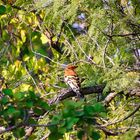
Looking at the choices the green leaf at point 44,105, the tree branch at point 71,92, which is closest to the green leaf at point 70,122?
the green leaf at point 44,105

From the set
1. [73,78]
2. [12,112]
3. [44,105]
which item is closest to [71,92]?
[73,78]

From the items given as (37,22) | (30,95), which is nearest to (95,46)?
(30,95)

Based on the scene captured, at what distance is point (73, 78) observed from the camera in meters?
3.92

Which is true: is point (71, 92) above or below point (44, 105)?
below

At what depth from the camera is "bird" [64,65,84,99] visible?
3787 mm

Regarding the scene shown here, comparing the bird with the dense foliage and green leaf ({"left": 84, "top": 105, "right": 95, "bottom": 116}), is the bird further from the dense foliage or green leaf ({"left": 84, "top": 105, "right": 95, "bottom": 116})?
green leaf ({"left": 84, "top": 105, "right": 95, "bottom": 116})

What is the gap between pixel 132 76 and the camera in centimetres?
311

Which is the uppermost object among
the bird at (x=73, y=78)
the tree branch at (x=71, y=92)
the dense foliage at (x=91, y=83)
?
the dense foliage at (x=91, y=83)

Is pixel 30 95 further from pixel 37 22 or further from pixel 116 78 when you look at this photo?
pixel 37 22

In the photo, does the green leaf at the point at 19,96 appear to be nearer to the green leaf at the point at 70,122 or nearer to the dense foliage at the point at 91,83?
the dense foliage at the point at 91,83

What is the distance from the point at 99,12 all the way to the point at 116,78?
0.39 metres

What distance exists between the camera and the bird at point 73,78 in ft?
12.4

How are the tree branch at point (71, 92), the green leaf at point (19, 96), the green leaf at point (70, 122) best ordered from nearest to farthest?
the green leaf at point (70, 122) < the green leaf at point (19, 96) < the tree branch at point (71, 92)

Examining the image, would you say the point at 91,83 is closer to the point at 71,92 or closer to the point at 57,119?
the point at 71,92
